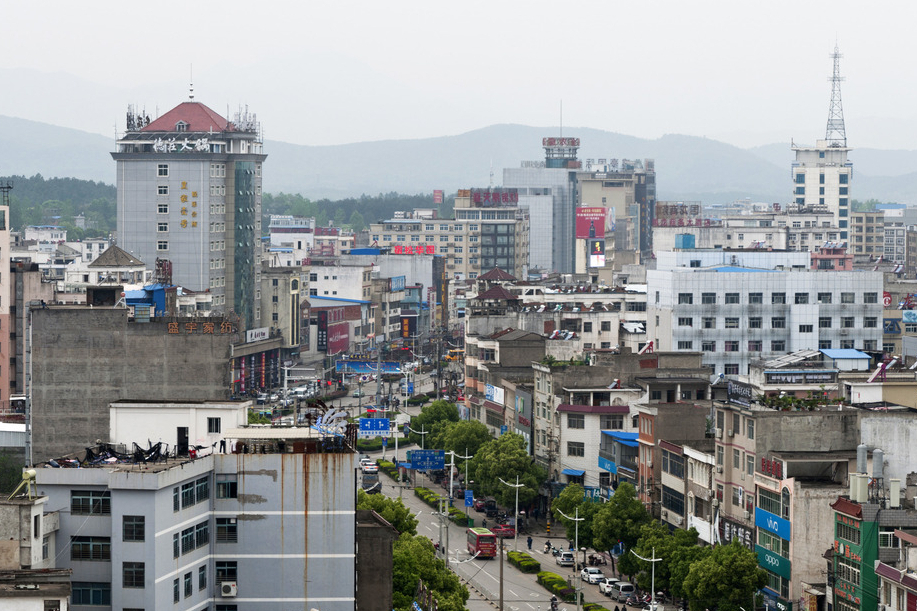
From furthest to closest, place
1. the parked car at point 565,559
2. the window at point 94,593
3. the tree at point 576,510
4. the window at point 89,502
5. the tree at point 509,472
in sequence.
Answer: the tree at point 509,472 < the parked car at point 565,559 < the tree at point 576,510 < the window at point 89,502 < the window at point 94,593

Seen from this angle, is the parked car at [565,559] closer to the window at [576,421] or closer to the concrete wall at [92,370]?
the window at [576,421]

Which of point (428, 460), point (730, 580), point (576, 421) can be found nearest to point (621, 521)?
point (730, 580)

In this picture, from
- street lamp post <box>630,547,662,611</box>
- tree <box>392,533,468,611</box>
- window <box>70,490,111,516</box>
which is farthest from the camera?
street lamp post <box>630,547,662,611</box>

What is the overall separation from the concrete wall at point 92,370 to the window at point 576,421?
36.0 metres

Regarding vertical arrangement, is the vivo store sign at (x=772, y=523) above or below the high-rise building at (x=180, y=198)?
below

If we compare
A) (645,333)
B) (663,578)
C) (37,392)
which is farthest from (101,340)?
(645,333)

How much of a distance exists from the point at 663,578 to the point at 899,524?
18313mm

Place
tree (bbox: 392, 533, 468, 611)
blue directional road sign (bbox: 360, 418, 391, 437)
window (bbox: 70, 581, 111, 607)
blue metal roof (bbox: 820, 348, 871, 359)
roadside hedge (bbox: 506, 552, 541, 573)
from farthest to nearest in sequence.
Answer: blue directional road sign (bbox: 360, 418, 391, 437) → blue metal roof (bbox: 820, 348, 871, 359) → roadside hedge (bbox: 506, 552, 541, 573) → tree (bbox: 392, 533, 468, 611) → window (bbox: 70, 581, 111, 607)

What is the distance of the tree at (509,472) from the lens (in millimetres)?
115688

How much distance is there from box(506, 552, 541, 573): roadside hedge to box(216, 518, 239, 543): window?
43.3m

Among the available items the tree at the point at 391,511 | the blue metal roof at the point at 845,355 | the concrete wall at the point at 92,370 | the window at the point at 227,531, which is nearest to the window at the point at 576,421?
the blue metal roof at the point at 845,355

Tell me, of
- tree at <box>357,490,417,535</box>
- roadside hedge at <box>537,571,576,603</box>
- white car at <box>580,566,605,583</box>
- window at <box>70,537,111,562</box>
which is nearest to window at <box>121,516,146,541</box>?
window at <box>70,537,111,562</box>

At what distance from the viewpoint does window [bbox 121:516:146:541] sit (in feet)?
183

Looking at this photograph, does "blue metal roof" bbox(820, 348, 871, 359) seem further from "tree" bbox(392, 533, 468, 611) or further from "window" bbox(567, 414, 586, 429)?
"tree" bbox(392, 533, 468, 611)
